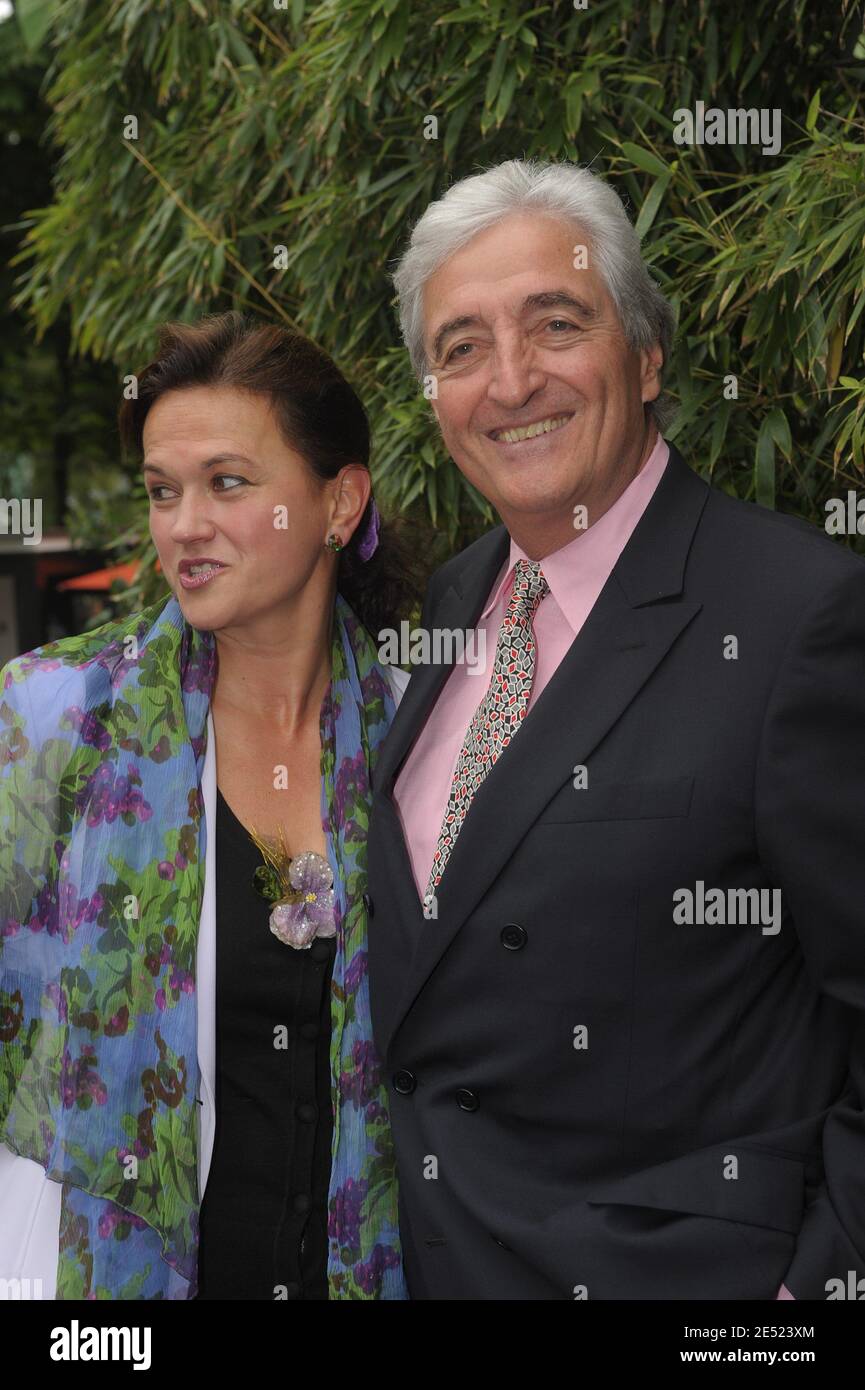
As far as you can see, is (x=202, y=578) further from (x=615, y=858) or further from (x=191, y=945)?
(x=615, y=858)

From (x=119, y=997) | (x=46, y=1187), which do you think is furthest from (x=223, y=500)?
(x=46, y=1187)

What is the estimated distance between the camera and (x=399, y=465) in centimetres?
399

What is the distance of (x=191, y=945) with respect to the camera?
2.34 m

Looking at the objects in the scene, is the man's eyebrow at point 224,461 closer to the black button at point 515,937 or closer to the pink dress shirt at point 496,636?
the pink dress shirt at point 496,636

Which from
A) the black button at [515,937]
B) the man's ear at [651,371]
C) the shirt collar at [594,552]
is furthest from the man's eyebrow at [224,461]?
the black button at [515,937]

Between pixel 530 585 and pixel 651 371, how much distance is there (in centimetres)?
36

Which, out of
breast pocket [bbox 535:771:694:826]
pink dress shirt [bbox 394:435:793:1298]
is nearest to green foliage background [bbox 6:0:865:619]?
pink dress shirt [bbox 394:435:793:1298]

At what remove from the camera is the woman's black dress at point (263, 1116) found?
2.33 meters

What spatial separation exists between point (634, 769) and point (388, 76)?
8.38 feet

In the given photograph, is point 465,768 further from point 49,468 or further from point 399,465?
point 49,468

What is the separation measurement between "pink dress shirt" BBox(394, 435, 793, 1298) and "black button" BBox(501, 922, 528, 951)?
263mm

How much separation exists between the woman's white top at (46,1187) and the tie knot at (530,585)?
2.02 ft

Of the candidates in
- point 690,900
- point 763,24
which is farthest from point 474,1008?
point 763,24

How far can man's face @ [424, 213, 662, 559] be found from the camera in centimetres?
214
